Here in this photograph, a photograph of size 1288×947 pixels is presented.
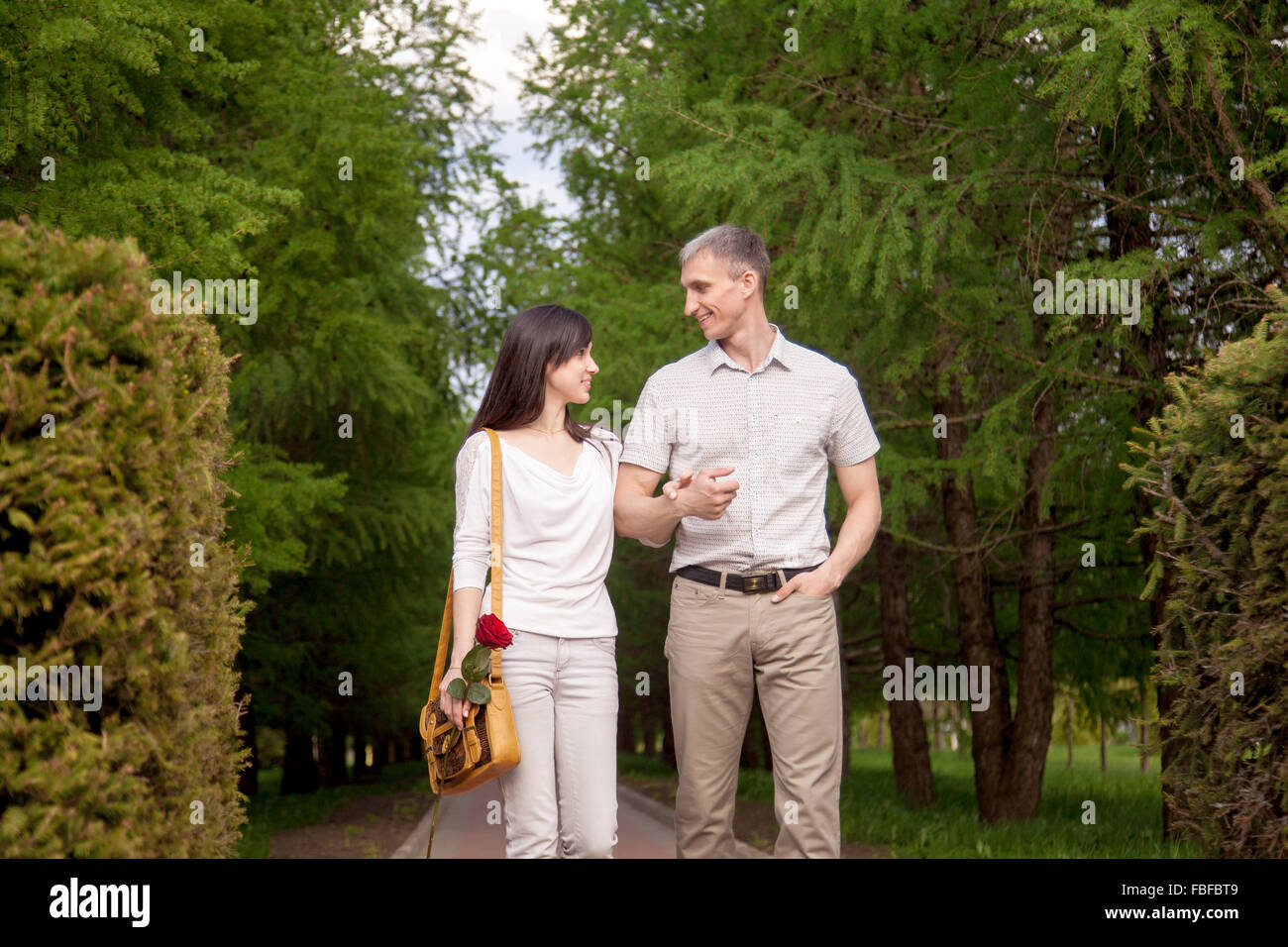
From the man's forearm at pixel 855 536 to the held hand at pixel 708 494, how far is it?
1.58 ft

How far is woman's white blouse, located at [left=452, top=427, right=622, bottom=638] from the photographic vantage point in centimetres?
405

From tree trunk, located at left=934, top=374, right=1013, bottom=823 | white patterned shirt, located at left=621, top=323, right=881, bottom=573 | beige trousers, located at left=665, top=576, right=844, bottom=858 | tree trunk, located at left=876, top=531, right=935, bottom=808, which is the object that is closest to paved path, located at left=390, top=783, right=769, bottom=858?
tree trunk, located at left=876, top=531, right=935, bottom=808

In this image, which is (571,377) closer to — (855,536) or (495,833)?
(855,536)

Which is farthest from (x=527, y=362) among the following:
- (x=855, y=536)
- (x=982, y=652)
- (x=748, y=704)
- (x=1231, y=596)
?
(x=982, y=652)

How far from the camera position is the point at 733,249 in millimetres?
4465

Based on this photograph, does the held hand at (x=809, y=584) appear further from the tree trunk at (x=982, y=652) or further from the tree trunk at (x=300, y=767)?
the tree trunk at (x=300, y=767)

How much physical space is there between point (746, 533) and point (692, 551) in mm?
221

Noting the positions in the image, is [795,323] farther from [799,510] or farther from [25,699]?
[25,699]

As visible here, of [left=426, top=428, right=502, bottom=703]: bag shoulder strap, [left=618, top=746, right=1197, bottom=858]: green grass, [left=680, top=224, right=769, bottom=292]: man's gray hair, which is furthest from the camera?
[left=618, top=746, right=1197, bottom=858]: green grass

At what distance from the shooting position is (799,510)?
440 centimetres

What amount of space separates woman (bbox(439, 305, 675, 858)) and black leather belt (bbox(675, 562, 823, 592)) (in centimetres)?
37

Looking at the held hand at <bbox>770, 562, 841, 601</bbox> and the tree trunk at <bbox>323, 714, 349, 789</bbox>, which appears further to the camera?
A: the tree trunk at <bbox>323, 714, 349, 789</bbox>

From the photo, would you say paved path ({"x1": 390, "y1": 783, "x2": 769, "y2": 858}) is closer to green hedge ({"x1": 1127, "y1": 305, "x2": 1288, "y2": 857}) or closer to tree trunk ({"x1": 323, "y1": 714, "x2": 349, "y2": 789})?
green hedge ({"x1": 1127, "y1": 305, "x2": 1288, "y2": 857})
